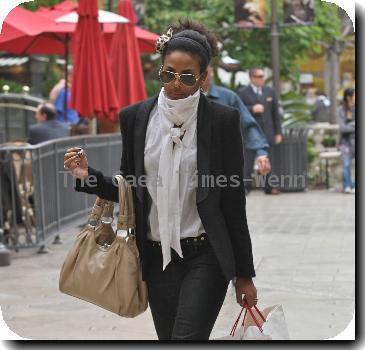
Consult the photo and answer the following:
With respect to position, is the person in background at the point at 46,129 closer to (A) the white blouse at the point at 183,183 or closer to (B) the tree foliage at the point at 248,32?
(A) the white blouse at the point at 183,183

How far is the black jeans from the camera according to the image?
4266 mm

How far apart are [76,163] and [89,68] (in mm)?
8226

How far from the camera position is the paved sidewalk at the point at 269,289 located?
688 cm

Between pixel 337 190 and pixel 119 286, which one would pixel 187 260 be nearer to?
pixel 119 286

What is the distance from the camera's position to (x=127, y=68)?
13789 millimetres

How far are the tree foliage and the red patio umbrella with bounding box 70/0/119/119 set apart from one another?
9.15 metres

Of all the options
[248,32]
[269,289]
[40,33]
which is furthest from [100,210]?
[248,32]

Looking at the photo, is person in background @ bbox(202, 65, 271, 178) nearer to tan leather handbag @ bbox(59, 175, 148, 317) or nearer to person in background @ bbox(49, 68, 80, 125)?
tan leather handbag @ bbox(59, 175, 148, 317)

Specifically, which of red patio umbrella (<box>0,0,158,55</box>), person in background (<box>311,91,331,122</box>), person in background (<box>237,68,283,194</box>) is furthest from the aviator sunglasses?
person in background (<box>311,91,331,122</box>)

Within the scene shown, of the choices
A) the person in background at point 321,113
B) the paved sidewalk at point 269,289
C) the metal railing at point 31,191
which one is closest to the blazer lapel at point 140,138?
the paved sidewalk at point 269,289

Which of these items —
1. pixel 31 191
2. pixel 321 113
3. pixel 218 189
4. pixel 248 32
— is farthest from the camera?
pixel 321 113

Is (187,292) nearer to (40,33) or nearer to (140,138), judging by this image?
(140,138)

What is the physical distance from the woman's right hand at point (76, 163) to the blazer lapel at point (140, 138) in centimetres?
23

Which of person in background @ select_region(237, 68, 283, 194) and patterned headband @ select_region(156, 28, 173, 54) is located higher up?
patterned headband @ select_region(156, 28, 173, 54)
